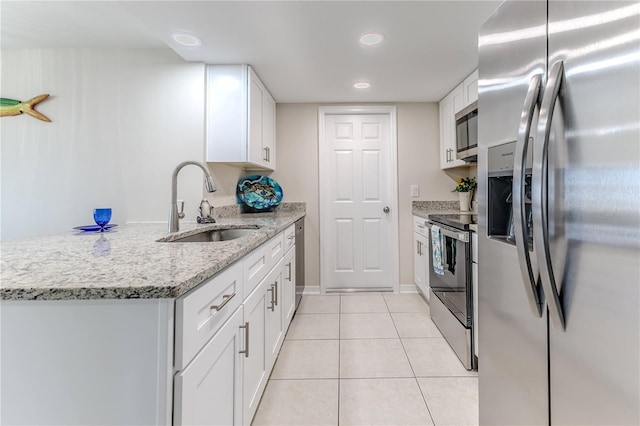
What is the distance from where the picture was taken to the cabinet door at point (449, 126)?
2742 millimetres

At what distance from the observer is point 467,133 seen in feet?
7.82

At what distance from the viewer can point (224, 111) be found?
2.32 m

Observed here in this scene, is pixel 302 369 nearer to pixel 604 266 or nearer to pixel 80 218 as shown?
pixel 604 266

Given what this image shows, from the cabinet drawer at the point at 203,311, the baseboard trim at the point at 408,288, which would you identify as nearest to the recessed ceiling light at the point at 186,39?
the cabinet drawer at the point at 203,311

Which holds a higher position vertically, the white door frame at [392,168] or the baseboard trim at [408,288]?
the white door frame at [392,168]

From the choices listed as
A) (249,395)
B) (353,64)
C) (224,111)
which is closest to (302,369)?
(249,395)

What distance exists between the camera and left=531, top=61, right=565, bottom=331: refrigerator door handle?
2.31 feet

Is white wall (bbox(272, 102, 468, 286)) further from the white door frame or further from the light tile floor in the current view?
the light tile floor

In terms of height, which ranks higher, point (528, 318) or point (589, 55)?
point (589, 55)

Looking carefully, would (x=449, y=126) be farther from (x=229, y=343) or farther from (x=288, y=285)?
(x=229, y=343)

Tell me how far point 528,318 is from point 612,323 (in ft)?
0.90

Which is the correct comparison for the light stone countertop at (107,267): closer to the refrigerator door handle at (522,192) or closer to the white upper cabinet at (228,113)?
the refrigerator door handle at (522,192)

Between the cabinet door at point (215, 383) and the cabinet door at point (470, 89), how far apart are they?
8.25 ft

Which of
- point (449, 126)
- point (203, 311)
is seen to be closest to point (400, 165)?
point (449, 126)
